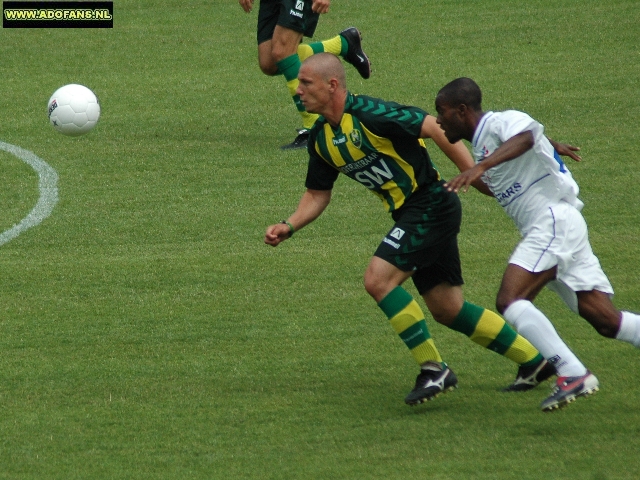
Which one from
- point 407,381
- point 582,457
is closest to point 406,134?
point 407,381

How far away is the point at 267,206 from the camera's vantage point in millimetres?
9594

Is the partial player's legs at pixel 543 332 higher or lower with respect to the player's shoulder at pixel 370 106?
lower

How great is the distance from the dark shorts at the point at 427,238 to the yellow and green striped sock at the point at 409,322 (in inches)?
6.2

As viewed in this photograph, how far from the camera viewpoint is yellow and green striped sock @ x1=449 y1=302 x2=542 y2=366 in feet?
19.5

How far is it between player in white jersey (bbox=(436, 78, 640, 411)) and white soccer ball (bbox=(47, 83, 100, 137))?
5426mm

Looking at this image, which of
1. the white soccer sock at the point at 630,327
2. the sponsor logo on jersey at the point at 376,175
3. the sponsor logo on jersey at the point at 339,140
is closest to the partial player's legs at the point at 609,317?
the white soccer sock at the point at 630,327

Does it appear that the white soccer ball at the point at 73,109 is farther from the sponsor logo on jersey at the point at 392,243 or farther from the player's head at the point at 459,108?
the player's head at the point at 459,108

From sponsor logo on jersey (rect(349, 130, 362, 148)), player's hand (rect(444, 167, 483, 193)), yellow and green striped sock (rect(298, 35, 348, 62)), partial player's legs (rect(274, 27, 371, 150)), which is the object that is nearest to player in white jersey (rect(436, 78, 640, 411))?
player's hand (rect(444, 167, 483, 193))

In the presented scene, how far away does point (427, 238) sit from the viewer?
18.8 ft

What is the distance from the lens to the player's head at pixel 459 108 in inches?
217

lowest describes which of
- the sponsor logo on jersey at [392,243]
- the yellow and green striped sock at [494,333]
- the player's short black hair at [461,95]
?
the yellow and green striped sock at [494,333]

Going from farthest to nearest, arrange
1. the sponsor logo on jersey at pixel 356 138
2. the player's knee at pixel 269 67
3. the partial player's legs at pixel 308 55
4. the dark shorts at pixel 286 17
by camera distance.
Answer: the player's knee at pixel 269 67
the partial player's legs at pixel 308 55
the dark shorts at pixel 286 17
the sponsor logo on jersey at pixel 356 138

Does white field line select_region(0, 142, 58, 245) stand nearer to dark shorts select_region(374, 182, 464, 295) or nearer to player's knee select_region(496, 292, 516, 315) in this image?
dark shorts select_region(374, 182, 464, 295)

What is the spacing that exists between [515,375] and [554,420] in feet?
2.58
